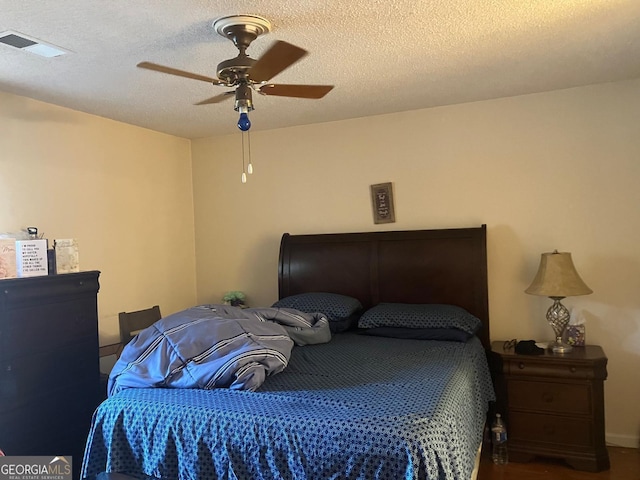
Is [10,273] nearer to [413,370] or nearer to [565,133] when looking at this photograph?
[413,370]

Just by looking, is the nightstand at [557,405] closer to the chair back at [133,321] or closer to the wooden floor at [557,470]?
the wooden floor at [557,470]

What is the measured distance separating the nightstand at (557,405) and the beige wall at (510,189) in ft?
1.30

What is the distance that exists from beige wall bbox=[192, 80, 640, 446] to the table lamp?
0.24 metres

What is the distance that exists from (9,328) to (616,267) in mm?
3672

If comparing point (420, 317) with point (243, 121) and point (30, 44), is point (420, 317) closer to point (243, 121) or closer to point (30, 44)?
point (243, 121)

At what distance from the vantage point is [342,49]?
2.49 metres

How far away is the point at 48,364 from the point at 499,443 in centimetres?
275

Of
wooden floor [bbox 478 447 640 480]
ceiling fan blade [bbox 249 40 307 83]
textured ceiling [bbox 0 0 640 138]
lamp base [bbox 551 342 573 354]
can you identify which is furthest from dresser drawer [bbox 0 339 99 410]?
lamp base [bbox 551 342 573 354]

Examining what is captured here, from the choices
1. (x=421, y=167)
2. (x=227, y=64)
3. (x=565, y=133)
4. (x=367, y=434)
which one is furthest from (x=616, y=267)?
(x=227, y=64)

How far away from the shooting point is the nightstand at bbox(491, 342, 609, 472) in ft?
9.64

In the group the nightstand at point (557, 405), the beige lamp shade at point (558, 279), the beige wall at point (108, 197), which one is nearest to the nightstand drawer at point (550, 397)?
the nightstand at point (557, 405)

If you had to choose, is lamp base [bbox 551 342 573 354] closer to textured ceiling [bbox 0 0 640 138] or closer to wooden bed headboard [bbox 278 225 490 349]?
wooden bed headboard [bbox 278 225 490 349]

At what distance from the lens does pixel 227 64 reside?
Answer: 2.04 metres

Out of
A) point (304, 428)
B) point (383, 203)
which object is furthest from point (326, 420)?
point (383, 203)
